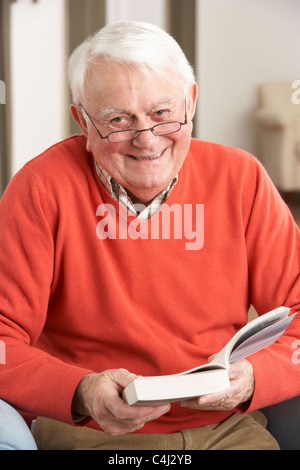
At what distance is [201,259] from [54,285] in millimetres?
308

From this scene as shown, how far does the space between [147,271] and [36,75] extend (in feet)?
11.0

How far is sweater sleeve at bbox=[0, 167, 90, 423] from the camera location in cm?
119

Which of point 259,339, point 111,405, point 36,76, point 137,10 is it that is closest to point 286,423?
point 259,339

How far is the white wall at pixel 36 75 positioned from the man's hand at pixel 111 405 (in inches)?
133

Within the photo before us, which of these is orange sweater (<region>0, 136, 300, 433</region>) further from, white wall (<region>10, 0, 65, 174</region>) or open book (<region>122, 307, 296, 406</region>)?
white wall (<region>10, 0, 65, 174</region>)

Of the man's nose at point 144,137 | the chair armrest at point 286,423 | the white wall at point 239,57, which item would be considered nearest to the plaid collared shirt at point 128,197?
the man's nose at point 144,137

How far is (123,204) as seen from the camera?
139cm

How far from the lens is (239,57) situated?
19.5 ft

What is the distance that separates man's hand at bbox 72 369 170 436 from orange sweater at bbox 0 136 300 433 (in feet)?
0.33

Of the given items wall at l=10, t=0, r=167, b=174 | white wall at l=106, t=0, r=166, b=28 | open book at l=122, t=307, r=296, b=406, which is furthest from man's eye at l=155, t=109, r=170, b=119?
white wall at l=106, t=0, r=166, b=28

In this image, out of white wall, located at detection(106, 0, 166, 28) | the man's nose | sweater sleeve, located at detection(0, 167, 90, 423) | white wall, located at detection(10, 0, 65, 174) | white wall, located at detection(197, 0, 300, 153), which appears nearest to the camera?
sweater sleeve, located at detection(0, 167, 90, 423)

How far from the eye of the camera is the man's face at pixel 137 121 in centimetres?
126

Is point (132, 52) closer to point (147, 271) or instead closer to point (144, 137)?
point (144, 137)

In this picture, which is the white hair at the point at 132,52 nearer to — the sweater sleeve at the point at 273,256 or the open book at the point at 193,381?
the sweater sleeve at the point at 273,256
